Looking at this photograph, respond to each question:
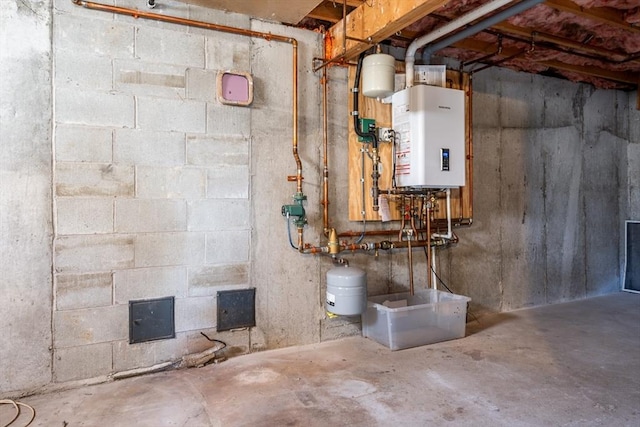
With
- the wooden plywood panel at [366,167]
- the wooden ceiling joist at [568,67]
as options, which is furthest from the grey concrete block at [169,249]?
the wooden ceiling joist at [568,67]

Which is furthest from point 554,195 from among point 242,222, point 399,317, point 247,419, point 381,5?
point 247,419

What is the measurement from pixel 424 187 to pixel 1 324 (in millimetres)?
2783

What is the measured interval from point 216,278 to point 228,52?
1.51 meters

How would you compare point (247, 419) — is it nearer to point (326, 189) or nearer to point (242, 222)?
point (242, 222)

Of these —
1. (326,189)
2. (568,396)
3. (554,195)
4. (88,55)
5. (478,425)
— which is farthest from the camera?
(554,195)

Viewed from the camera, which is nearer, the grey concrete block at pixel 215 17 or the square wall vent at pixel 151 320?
the square wall vent at pixel 151 320

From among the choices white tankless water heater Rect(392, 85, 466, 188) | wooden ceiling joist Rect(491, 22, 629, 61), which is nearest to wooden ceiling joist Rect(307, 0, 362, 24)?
white tankless water heater Rect(392, 85, 466, 188)

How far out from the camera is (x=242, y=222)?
2.81 m

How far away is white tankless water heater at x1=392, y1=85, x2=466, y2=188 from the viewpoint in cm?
301

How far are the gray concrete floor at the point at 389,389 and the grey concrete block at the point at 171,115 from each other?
1521 millimetres

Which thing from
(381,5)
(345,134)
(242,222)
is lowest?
(242,222)

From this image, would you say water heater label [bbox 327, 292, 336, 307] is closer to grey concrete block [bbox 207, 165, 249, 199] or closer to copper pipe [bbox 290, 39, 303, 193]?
copper pipe [bbox 290, 39, 303, 193]

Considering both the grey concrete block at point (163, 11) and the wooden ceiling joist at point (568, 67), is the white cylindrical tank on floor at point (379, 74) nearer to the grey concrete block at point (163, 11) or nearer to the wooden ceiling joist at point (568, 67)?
the wooden ceiling joist at point (568, 67)

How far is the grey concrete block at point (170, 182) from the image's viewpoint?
2.52m
